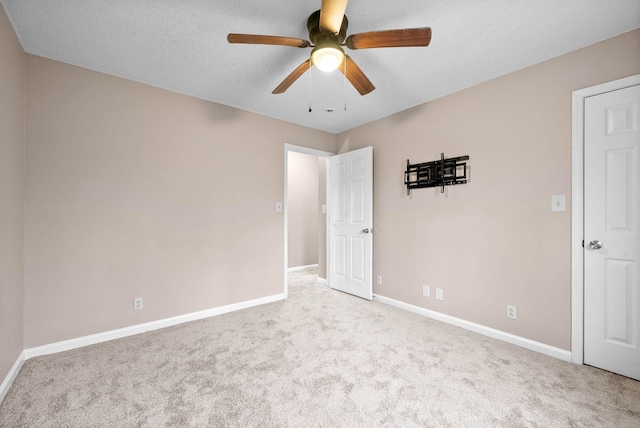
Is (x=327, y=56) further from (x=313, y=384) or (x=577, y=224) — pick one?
(x=577, y=224)

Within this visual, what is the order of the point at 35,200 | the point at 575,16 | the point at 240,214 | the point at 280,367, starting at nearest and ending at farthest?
the point at 575,16, the point at 280,367, the point at 35,200, the point at 240,214

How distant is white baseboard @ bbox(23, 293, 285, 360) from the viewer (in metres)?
2.29

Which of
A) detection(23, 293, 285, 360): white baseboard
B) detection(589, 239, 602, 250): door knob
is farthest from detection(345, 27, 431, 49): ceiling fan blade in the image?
detection(23, 293, 285, 360): white baseboard

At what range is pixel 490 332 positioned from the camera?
266cm

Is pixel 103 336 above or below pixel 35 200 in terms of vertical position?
below

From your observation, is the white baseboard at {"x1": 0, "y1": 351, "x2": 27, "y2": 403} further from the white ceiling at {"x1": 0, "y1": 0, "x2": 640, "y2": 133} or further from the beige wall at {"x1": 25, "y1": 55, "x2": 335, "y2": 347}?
the white ceiling at {"x1": 0, "y1": 0, "x2": 640, "y2": 133}

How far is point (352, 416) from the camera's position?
63.1 inches

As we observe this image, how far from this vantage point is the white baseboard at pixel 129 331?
2.29m

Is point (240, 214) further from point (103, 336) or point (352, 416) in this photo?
point (352, 416)

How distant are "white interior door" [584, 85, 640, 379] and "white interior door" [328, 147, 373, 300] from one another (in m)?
2.15

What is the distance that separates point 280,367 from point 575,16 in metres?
3.22

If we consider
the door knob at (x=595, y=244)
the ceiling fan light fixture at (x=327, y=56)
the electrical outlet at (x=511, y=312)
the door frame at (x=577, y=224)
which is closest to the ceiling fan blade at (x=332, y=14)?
the ceiling fan light fixture at (x=327, y=56)

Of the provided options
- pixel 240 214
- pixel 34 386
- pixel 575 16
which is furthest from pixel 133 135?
pixel 575 16

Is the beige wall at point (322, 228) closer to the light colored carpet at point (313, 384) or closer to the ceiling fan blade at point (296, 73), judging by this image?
the light colored carpet at point (313, 384)
